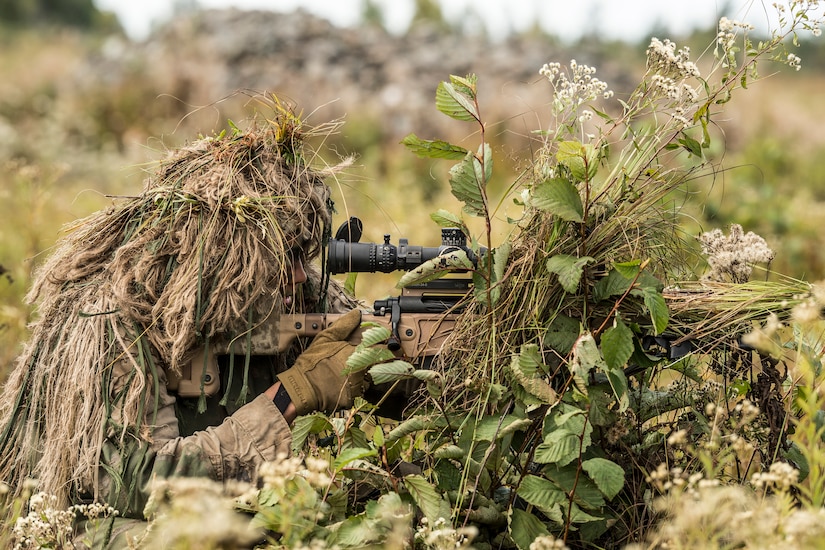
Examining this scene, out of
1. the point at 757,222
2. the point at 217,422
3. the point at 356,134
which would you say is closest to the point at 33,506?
the point at 217,422

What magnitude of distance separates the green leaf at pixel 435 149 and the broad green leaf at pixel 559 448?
98cm

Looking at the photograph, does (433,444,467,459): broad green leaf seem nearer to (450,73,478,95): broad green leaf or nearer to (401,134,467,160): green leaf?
(401,134,467,160): green leaf

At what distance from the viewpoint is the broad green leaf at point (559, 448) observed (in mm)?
2727

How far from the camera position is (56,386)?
3223 mm

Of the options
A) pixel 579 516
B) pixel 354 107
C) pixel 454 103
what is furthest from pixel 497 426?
pixel 354 107

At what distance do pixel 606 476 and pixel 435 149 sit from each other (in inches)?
47.7

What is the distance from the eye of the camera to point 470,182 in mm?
2891

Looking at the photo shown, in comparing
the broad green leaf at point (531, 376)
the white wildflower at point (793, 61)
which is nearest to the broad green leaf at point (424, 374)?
the broad green leaf at point (531, 376)

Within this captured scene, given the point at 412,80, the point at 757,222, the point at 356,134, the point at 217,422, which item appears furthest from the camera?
the point at 412,80

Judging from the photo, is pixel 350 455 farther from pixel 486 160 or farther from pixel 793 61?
pixel 793 61

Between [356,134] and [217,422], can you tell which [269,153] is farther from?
[356,134]

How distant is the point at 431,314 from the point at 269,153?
3.02 feet

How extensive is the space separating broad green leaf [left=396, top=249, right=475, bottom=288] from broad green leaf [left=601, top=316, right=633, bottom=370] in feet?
1.71

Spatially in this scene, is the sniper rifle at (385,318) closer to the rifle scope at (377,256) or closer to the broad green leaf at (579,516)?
the rifle scope at (377,256)
